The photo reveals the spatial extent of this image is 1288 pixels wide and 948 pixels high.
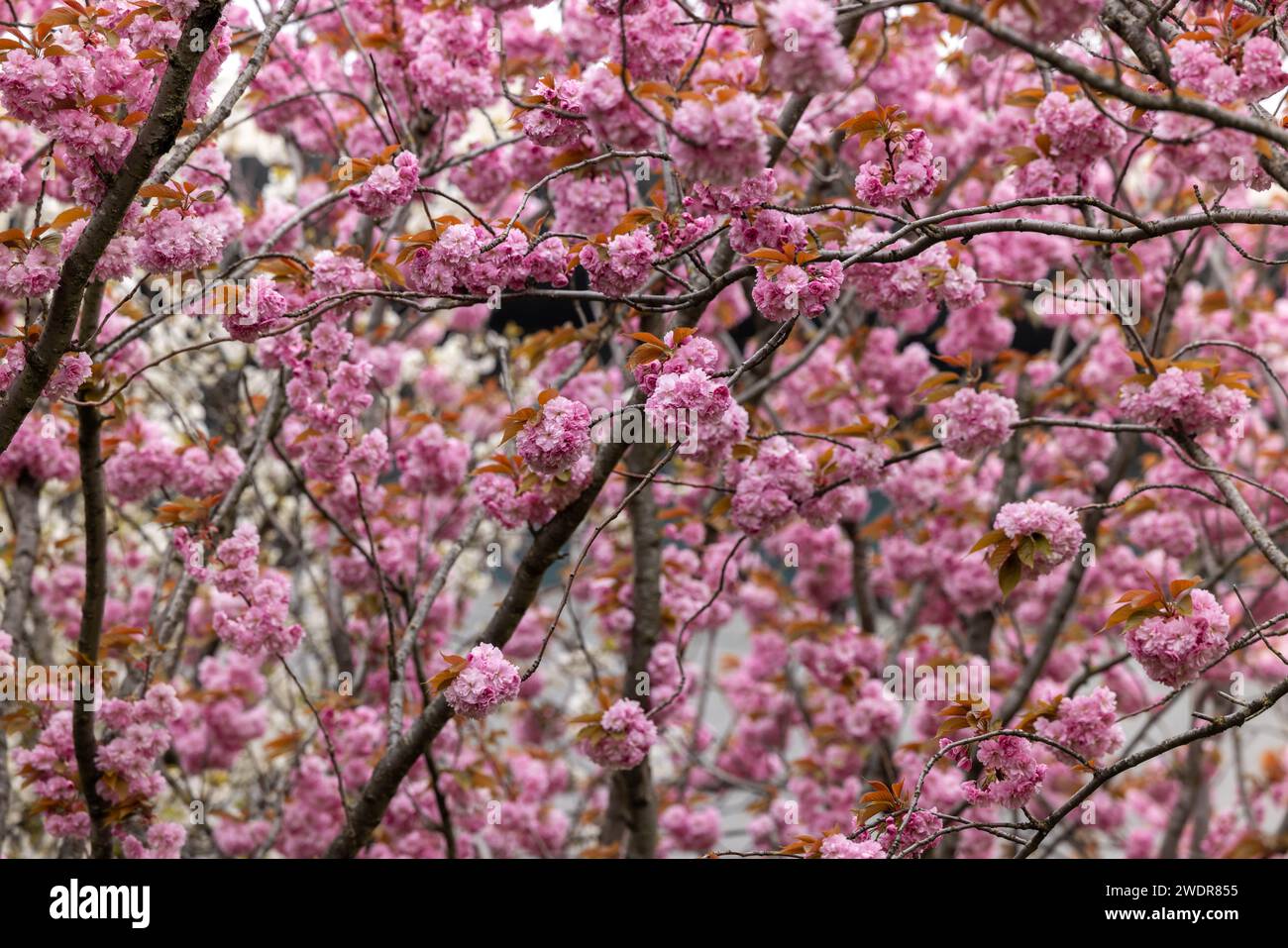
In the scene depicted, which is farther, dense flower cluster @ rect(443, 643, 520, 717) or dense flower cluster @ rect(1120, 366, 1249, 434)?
dense flower cluster @ rect(1120, 366, 1249, 434)

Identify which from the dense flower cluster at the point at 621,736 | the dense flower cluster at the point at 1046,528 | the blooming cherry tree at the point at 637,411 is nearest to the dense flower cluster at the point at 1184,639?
the blooming cherry tree at the point at 637,411

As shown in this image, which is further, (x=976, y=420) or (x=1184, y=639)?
(x=976, y=420)

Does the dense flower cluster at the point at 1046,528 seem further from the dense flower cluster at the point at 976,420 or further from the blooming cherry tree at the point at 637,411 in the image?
the dense flower cluster at the point at 976,420

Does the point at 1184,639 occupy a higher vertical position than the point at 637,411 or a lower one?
lower

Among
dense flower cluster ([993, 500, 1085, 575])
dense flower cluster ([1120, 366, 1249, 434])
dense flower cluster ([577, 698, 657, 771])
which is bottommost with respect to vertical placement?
dense flower cluster ([577, 698, 657, 771])

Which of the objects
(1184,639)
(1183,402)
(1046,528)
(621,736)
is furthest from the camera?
(621,736)

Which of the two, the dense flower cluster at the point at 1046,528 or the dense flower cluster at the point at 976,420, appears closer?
the dense flower cluster at the point at 1046,528

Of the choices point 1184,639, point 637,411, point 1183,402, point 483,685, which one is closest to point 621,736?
point 483,685

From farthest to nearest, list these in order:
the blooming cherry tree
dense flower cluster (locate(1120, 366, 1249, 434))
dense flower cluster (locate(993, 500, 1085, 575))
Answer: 1. dense flower cluster (locate(1120, 366, 1249, 434))
2. dense flower cluster (locate(993, 500, 1085, 575))
3. the blooming cherry tree

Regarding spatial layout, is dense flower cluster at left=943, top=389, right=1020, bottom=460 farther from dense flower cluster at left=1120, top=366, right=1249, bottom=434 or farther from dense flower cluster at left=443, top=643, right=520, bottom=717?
dense flower cluster at left=443, top=643, right=520, bottom=717

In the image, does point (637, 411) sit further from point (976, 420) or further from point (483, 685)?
point (976, 420)

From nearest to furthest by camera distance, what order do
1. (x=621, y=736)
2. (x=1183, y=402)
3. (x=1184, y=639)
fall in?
1. (x=1184, y=639)
2. (x=1183, y=402)
3. (x=621, y=736)

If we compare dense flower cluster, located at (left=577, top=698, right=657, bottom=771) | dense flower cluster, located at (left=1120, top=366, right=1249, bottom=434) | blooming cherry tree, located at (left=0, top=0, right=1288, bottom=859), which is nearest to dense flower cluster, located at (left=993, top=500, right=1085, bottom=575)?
blooming cherry tree, located at (left=0, top=0, right=1288, bottom=859)
